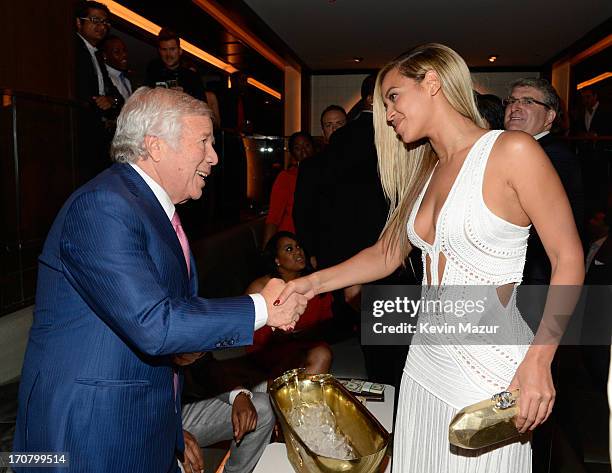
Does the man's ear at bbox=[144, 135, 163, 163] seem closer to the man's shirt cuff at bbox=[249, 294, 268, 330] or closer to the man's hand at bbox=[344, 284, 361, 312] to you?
the man's shirt cuff at bbox=[249, 294, 268, 330]

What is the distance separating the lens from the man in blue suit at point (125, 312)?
1.30 meters

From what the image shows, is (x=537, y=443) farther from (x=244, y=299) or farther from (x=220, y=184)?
(x=220, y=184)

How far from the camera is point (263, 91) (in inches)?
440

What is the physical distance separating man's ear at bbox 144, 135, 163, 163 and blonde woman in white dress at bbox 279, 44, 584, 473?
0.62 meters

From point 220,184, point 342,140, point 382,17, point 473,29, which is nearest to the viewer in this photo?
point 342,140

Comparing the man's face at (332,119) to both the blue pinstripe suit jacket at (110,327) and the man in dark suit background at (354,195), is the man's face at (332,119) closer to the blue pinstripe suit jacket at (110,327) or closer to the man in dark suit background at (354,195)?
the man in dark suit background at (354,195)

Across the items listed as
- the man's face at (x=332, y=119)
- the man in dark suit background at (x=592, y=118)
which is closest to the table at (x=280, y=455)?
the man's face at (x=332, y=119)

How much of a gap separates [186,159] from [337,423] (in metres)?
0.95

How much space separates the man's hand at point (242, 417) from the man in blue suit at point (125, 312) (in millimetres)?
1024

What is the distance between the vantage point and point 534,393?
49.9 inches

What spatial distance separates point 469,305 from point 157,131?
2.92 ft

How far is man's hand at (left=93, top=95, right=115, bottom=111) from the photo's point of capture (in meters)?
3.34

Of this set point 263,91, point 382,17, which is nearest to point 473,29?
point 382,17

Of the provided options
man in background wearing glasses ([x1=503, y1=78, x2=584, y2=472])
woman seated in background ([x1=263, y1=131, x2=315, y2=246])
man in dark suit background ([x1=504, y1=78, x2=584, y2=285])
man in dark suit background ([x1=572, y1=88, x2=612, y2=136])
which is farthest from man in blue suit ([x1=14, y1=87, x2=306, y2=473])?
man in dark suit background ([x1=572, y1=88, x2=612, y2=136])
